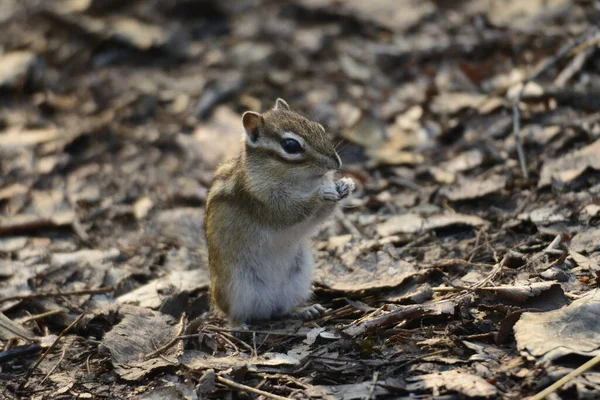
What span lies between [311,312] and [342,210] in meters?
2.03

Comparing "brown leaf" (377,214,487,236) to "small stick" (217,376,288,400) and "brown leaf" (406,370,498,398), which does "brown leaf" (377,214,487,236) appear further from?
"small stick" (217,376,288,400)

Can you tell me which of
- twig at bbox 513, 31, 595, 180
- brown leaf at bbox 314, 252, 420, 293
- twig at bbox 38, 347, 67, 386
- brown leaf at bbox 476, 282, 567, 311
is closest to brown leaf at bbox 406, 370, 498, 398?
brown leaf at bbox 476, 282, 567, 311

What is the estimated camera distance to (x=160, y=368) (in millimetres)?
4434

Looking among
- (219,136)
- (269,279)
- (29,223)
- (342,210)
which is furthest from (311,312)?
(219,136)

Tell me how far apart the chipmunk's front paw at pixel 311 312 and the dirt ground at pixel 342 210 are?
0.08 meters

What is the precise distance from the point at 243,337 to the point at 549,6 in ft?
19.7

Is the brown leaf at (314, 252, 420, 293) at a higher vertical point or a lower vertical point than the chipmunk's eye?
lower

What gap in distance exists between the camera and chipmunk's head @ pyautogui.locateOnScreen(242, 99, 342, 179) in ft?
16.1

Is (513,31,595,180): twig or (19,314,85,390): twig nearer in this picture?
(19,314,85,390): twig

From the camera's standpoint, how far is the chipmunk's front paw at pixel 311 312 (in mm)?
5055

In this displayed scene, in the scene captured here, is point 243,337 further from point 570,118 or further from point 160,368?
point 570,118

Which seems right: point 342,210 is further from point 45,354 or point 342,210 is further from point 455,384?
point 455,384

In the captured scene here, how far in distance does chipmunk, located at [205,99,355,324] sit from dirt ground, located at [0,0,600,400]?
0.79ft

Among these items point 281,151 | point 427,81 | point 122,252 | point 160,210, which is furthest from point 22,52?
point 281,151
